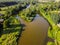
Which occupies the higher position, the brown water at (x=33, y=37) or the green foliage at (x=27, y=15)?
the brown water at (x=33, y=37)

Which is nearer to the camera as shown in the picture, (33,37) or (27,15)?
(33,37)

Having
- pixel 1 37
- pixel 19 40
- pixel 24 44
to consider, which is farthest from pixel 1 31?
pixel 24 44

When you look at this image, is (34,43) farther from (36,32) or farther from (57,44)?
(36,32)

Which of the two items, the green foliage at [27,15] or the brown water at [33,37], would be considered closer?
the brown water at [33,37]

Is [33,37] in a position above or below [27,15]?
above

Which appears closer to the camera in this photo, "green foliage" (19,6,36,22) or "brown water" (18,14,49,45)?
"brown water" (18,14,49,45)

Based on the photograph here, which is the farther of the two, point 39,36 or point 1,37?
point 39,36

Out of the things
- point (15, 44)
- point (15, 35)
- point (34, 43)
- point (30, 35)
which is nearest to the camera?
point (15, 44)

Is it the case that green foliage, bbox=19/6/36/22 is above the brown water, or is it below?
below

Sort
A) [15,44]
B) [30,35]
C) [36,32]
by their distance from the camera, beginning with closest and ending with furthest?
[15,44]
[30,35]
[36,32]

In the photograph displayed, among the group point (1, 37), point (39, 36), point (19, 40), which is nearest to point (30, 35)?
point (39, 36)
